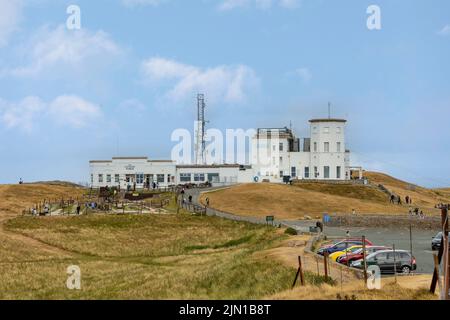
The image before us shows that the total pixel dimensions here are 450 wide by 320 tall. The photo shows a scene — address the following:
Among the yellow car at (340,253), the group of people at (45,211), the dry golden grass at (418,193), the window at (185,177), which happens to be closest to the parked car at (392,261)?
the yellow car at (340,253)

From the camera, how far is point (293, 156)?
98.8 m

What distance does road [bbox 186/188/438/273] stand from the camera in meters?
38.1

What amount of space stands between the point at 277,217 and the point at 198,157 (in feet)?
131

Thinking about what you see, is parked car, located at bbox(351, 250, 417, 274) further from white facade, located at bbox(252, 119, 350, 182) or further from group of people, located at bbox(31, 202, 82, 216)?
white facade, located at bbox(252, 119, 350, 182)

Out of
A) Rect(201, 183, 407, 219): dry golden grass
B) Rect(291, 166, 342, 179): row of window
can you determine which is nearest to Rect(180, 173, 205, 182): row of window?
Rect(201, 183, 407, 219): dry golden grass

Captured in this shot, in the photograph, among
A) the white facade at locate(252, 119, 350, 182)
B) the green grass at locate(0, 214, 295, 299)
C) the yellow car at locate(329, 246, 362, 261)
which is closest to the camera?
the green grass at locate(0, 214, 295, 299)

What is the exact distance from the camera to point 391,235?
53.7m

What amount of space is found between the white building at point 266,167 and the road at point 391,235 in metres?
30.8

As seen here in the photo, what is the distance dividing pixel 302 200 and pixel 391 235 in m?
22.7

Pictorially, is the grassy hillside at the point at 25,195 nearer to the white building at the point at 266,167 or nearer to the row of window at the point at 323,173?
the white building at the point at 266,167

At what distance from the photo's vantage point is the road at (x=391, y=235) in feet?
125

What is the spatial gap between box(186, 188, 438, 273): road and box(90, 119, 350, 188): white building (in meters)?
30.8

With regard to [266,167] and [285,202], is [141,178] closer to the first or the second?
[266,167]
